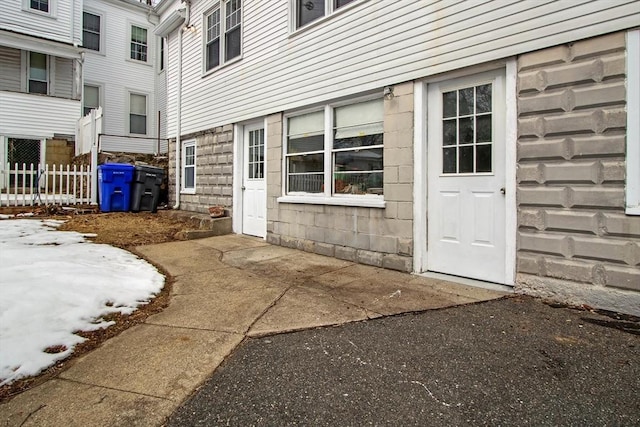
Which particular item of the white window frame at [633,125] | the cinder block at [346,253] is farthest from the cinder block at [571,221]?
the cinder block at [346,253]

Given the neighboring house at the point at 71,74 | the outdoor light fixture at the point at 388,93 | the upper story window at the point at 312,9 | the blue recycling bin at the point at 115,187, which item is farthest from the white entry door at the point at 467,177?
the neighboring house at the point at 71,74

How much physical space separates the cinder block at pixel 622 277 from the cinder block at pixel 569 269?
130 millimetres

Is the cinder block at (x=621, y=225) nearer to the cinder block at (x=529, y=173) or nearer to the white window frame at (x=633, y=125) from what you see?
the white window frame at (x=633, y=125)

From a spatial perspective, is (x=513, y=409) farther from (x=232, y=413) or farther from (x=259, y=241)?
(x=259, y=241)

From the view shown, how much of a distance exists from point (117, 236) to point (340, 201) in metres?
4.44

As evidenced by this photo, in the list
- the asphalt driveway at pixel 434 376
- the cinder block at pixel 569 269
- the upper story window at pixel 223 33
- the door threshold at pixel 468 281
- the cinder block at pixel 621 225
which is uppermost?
the upper story window at pixel 223 33

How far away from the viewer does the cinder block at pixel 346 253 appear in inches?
211

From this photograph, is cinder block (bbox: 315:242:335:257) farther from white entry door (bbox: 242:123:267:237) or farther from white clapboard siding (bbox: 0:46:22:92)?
white clapboard siding (bbox: 0:46:22:92)

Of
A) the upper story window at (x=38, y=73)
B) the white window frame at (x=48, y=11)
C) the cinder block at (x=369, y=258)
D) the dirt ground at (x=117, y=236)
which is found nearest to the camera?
the dirt ground at (x=117, y=236)

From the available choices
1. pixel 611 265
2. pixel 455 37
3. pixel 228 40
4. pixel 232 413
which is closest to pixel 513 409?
pixel 232 413

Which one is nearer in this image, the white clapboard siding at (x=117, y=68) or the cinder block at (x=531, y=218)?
the cinder block at (x=531, y=218)

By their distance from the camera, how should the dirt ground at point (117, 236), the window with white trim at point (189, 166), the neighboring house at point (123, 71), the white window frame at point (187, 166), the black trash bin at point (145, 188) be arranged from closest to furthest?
the dirt ground at point (117, 236)
the white window frame at point (187, 166)
the window with white trim at point (189, 166)
the black trash bin at point (145, 188)
the neighboring house at point (123, 71)

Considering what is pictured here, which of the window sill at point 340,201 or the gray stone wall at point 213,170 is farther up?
the gray stone wall at point 213,170

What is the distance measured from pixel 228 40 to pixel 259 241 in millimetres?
4727
